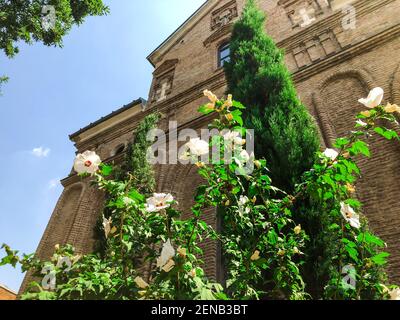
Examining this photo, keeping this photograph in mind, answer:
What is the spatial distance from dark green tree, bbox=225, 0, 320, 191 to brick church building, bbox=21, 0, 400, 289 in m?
1.80

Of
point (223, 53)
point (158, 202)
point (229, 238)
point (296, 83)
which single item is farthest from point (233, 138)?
point (223, 53)

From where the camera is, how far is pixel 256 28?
285 inches

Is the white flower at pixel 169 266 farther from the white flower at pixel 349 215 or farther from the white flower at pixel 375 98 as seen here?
the white flower at pixel 375 98

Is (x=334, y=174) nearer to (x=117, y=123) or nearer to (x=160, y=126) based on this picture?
(x=160, y=126)

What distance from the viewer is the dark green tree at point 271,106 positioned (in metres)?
4.14

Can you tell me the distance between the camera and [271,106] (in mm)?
5004

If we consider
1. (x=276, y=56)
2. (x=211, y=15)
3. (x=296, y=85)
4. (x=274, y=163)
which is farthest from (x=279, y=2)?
(x=274, y=163)

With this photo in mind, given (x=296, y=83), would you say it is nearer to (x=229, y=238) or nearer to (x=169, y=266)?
(x=229, y=238)

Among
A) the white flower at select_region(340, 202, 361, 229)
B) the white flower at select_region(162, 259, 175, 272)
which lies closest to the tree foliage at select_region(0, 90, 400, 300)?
the white flower at select_region(340, 202, 361, 229)

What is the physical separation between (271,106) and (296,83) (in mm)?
3816

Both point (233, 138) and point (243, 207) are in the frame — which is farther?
point (243, 207)

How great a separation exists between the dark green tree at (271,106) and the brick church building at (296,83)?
71.0 inches

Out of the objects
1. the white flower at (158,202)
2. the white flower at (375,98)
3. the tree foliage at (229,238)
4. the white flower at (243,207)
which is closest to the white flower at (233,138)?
the tree foliage at (229,238)

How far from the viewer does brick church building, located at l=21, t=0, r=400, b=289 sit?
5.58m
